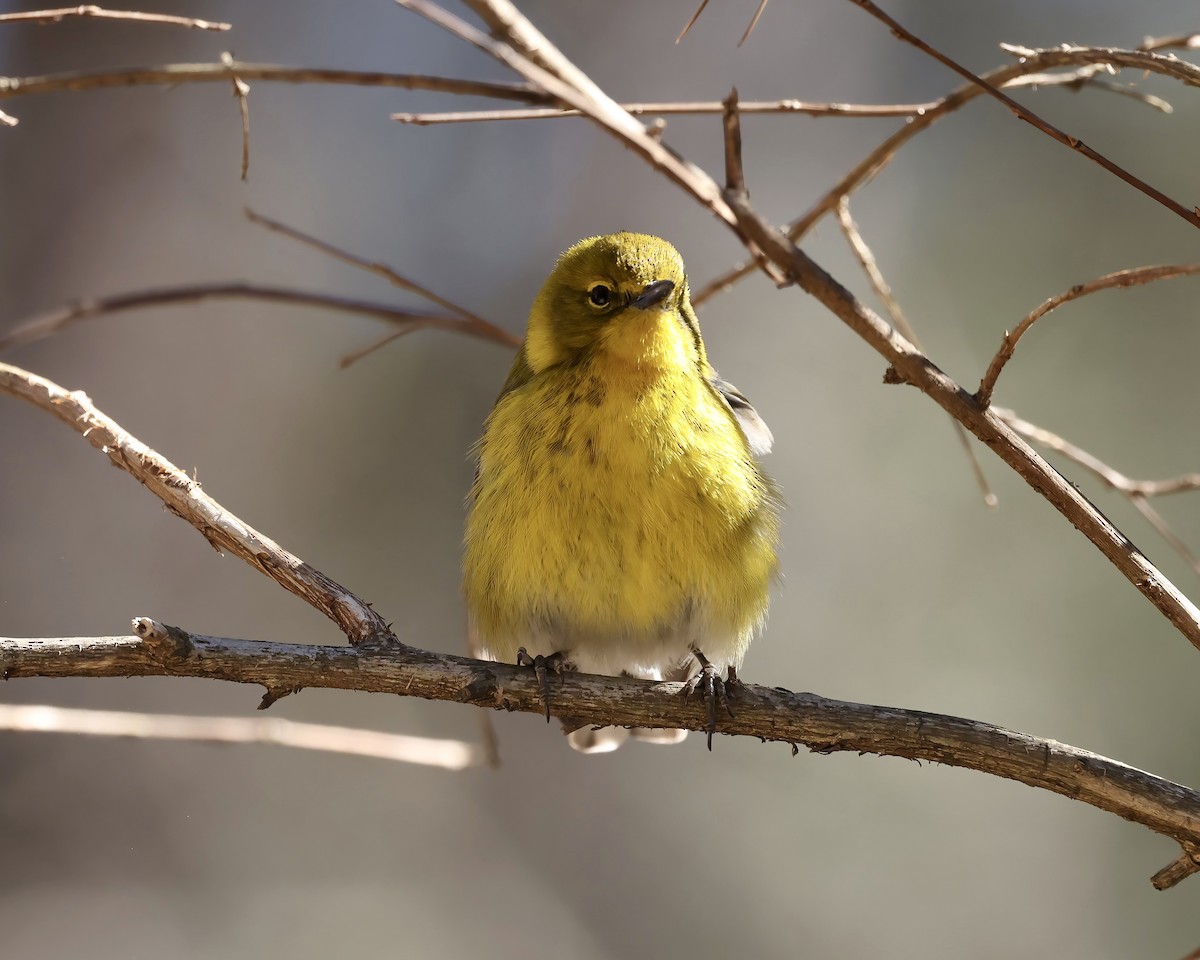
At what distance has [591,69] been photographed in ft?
24.5

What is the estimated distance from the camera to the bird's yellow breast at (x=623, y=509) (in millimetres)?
3160

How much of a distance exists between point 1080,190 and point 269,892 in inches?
244

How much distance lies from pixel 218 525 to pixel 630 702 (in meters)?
A: 0.98

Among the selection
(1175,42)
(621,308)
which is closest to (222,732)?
(621,308)

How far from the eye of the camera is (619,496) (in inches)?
124

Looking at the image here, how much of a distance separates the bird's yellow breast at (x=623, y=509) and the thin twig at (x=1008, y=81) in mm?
347

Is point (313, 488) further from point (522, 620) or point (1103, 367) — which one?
point (1103, 367)

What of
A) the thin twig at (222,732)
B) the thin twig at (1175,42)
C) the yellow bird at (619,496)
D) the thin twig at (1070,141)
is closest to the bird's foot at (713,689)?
the yellow bird at (619,496)

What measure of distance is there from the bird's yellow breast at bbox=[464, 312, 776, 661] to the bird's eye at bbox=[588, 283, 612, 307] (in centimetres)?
19

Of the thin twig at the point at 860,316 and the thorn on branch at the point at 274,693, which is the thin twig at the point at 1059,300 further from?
the thorn on branch at the point at 274,693

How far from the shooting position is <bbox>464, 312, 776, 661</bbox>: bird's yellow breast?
10.4ft

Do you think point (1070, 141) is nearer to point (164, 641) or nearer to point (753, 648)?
point (164, 641)

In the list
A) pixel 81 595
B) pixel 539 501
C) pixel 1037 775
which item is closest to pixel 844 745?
pixel 1037 775

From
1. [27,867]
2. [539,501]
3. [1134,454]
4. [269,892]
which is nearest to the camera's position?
[539,501]
